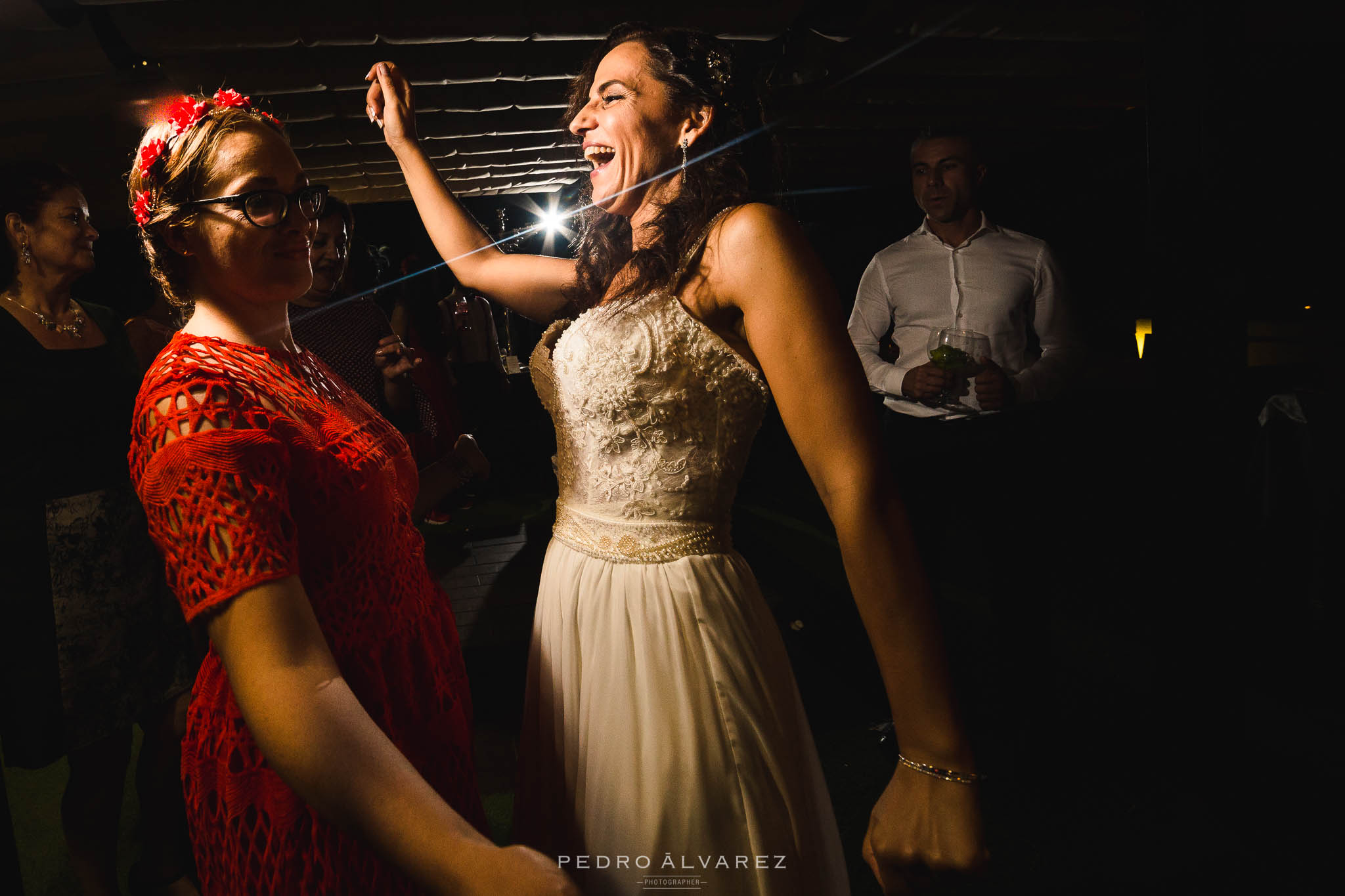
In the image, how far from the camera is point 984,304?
2984 mm

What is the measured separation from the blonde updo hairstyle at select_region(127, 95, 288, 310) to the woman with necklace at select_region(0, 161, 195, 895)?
140 cm

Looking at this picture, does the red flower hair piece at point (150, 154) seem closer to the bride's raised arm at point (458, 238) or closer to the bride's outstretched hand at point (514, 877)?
the bride's raised arm at point (458, 238)

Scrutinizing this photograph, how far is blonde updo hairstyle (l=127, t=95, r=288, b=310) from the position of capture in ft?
3.46

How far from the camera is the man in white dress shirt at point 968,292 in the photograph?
287cm

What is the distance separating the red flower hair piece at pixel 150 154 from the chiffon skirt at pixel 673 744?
2.74 feet

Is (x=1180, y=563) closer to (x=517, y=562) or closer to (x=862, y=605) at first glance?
(x=862, y=605)

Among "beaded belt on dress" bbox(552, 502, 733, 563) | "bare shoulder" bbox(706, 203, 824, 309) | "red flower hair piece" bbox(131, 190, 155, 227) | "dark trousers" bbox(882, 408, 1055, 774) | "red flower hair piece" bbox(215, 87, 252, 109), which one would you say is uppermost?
"red flower hair piece" bbox(215, 87, 252, 109)

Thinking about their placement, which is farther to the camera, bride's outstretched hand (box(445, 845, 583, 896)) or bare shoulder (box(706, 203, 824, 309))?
bare shoulder (box(706, 203, 824, 309))

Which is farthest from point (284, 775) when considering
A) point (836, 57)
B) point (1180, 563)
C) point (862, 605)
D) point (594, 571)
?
point (836, 57)

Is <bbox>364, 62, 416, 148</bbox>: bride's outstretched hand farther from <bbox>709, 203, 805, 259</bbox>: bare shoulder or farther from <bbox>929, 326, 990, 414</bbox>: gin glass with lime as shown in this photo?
<bbox>929, 326, 990, 414</bbox>: gin glass with lime

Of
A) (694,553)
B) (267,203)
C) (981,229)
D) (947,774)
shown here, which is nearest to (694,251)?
(694,553)

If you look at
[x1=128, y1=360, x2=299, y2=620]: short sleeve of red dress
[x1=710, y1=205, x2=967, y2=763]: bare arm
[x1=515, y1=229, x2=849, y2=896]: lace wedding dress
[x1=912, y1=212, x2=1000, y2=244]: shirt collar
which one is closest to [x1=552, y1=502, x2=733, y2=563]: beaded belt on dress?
[x1=515, y1=229, x2=849, y2=896]: lace wedding dress

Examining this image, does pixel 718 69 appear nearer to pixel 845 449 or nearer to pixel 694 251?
pixel 694 251

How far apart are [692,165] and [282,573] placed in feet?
3.01
